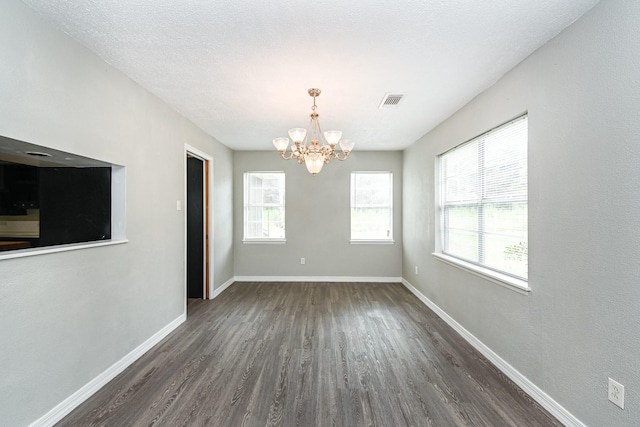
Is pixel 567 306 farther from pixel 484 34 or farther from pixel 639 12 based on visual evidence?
pixel 484 34

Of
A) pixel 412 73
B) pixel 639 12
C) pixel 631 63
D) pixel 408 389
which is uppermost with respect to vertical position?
pixel 412 73

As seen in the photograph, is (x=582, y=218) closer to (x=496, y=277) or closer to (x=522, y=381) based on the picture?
(x=496, y=277)

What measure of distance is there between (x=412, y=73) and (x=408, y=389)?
2.49m

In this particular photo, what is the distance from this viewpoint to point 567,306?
1.89 m

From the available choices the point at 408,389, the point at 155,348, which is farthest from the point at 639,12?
the point at 155,348

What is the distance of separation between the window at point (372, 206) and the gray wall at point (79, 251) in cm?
329

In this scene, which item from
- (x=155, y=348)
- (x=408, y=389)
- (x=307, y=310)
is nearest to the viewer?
(x=408, y=389)

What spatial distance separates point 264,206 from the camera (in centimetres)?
573

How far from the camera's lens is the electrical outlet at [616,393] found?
1.55m

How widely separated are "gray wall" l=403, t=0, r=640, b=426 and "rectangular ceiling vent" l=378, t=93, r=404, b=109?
0.86 meters

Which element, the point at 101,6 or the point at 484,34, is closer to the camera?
the point at 101,6

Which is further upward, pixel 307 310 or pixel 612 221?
pixel 612 221

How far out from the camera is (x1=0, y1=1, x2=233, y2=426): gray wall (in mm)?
1664

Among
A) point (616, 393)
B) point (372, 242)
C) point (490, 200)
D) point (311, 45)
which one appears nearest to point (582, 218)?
point (616, 393)
